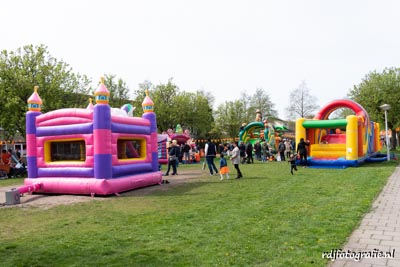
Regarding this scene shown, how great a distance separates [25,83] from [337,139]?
18.0 m

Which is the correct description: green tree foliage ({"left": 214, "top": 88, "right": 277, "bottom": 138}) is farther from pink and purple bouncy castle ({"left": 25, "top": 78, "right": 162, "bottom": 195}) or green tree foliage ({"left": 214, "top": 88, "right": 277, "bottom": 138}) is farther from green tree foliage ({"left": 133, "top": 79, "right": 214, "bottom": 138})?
pink and purple bouncy castle ({"left": 25, "top": 78, "right": 162, "bottom": 195})

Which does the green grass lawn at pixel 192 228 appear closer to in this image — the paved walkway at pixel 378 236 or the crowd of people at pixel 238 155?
the paved walkway at pixel 378 236

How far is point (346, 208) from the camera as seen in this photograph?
21.8 ft

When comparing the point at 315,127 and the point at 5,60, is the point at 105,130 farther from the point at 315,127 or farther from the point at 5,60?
the point at 5,60

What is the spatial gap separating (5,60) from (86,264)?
65.3 feet

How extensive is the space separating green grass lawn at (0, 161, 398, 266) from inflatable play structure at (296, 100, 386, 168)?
6403 mm

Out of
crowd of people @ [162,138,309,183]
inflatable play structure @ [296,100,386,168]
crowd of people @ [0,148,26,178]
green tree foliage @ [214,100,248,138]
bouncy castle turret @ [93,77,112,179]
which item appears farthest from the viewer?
green tree foliage @ [214,100,248,138]

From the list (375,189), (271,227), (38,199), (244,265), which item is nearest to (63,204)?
(38,199)

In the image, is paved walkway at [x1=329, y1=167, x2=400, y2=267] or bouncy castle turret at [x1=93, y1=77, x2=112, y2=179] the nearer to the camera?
paved walkway at [x1=329, y1=167, x2=400, y2=267]

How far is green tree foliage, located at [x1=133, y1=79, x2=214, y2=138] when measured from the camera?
3831cm

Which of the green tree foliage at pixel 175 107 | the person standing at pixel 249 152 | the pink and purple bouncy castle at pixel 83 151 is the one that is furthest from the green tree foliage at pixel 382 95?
the pink and purple bouncy castle at pixel 83 151

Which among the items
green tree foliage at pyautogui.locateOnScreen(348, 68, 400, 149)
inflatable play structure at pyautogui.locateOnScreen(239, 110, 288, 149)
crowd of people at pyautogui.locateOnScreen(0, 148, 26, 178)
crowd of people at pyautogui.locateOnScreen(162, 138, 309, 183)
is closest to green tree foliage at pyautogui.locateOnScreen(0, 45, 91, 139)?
crowd of people at pyautogui.locateOnScreen(0, 148, 26, 178)

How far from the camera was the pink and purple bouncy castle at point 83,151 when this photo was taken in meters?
9.55

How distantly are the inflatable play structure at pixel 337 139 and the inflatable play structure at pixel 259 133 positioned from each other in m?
7.66
